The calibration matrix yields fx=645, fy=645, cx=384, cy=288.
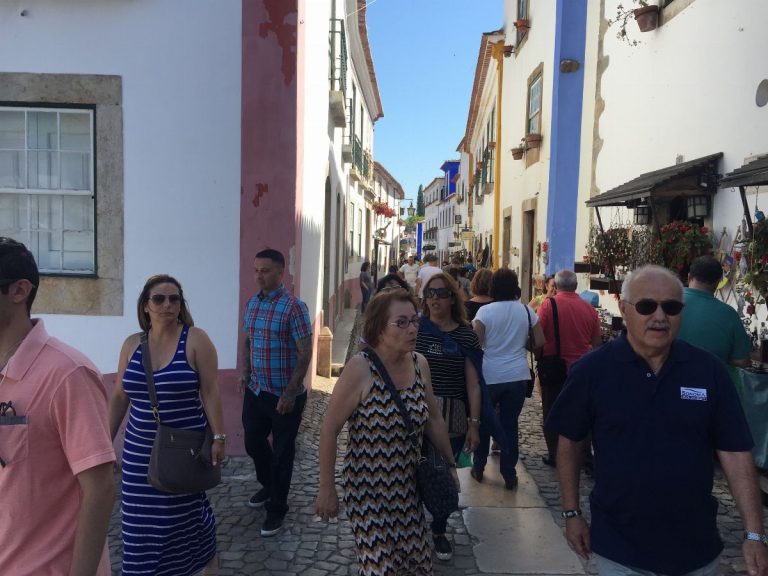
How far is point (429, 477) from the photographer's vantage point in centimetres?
285

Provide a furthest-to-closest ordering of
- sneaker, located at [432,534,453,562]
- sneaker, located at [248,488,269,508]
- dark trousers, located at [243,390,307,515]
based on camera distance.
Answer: sneaker, located at [248,488,269,508] → dark trousers, located at [243,390,307,515] → sneaker, located at [432,534,453,562]

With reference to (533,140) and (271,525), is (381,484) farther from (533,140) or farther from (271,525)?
(533,140)

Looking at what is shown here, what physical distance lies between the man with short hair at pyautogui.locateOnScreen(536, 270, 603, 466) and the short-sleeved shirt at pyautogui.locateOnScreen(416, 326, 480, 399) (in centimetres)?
145

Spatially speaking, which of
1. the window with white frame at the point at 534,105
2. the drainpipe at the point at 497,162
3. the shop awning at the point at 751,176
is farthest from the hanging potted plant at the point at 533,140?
the shop awning at the point at 751,176

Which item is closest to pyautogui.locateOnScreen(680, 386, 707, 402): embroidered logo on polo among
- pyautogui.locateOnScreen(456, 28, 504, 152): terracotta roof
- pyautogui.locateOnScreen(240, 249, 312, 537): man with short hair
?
pyautogui.locateOnScreen(240, 249, 312, 537): man with short hair

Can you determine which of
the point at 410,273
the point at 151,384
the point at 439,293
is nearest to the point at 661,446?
the point at 439,293

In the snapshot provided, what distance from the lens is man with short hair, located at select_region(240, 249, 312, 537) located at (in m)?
4.36

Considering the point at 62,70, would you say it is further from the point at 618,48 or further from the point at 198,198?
the point at 618,48

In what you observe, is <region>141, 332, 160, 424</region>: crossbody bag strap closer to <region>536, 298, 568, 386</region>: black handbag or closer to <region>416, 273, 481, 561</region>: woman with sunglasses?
<region>416, 273, 481, 561</region>: woman with sunglasses

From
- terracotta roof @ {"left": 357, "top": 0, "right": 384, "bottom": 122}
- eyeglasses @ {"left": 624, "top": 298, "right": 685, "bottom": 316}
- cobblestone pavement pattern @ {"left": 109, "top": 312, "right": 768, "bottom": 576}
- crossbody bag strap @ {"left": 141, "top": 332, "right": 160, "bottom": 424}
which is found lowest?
cobblestone pavement pattern @ {"left": 109, "top": 312, "right": 768, "bottom": 576}

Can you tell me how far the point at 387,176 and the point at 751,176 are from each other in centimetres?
3432

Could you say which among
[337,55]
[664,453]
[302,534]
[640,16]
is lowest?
[302,534]

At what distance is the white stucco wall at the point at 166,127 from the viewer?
5531 millimetres

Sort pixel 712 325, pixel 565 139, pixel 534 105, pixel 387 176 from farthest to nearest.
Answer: pixel 387 176, pixel 534 105, pixel 565 139, pixel 712 325
